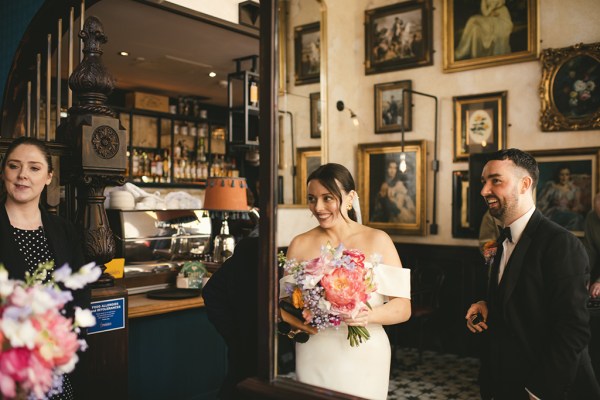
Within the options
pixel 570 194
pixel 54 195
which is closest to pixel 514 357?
pixel 54 195

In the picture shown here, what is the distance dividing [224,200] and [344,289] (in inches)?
101

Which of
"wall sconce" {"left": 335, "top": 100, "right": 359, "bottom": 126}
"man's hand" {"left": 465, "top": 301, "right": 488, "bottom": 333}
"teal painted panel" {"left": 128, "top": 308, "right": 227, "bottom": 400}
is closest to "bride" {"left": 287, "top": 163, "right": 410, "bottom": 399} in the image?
"man's hand" {"left": 465, "top": 301, "right": 488, "bottom": 333}

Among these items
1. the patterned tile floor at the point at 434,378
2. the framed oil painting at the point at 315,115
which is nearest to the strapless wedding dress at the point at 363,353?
the patterned tile floor at the point at 434,378

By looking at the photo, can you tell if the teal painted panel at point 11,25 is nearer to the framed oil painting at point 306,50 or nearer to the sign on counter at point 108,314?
the framed oil painting at point 306,50

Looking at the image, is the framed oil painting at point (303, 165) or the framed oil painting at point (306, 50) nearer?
the framed oil painting at point (303, 165)

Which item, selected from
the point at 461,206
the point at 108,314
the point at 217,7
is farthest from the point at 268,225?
the point at 461,206

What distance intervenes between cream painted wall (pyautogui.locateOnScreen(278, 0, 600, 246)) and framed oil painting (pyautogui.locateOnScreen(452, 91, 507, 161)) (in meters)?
0.06

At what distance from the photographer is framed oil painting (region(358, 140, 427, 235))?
5371 mm

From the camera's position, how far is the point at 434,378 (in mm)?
3561

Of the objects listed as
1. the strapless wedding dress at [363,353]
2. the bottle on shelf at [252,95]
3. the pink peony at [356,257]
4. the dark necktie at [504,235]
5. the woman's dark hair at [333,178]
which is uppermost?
the bottle on shelf at [252,95]

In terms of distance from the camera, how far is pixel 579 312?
1700 millimetres

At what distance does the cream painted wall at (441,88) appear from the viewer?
449 cm

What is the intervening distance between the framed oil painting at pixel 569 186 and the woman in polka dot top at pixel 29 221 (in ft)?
12.4

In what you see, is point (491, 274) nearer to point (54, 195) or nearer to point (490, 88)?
point (54, 195)
